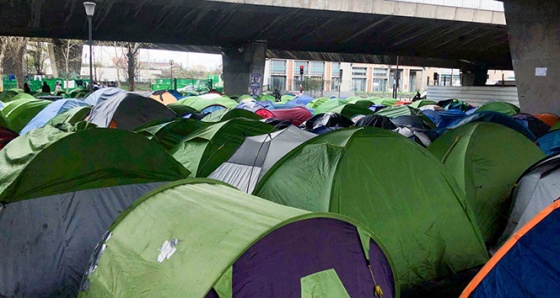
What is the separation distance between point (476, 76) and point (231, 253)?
43.8 metres

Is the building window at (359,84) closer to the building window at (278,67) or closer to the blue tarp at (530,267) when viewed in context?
the building window at (278,67)

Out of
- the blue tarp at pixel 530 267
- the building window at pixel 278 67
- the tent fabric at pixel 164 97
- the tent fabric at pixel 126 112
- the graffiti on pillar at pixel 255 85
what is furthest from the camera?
the building window at pixel 278 67

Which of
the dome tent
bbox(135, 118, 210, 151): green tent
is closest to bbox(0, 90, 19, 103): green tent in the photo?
bbox(135, 118, 210, 151): green tent

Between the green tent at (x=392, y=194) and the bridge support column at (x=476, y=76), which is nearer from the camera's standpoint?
the green tent at (x=392, y=194)

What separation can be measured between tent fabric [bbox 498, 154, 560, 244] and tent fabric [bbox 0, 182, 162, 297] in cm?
453

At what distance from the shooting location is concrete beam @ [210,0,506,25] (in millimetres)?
22094

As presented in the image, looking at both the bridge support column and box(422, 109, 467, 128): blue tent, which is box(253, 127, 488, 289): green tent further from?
the bridge support column

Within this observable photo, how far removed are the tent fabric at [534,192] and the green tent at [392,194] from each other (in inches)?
33.8

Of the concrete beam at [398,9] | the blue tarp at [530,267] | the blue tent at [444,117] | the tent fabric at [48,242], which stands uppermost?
the concrete beam at [398,9]

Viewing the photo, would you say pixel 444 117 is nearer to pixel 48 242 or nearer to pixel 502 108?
pixel 502 108

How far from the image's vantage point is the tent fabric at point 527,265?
139 inches

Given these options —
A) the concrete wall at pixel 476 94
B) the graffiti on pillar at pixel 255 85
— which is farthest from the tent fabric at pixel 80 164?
the concrete wall at pixel 476 94

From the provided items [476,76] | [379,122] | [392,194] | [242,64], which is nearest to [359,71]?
[476,76]

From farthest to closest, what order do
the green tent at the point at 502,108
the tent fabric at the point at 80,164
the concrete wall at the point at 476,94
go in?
1. the concrete wall at the point at 476,94
2. the green tent at the point at 502,108
3. the tent fabric at the point at 80,164
